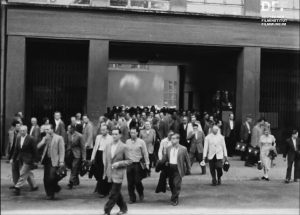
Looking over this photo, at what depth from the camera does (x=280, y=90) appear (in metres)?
20.3

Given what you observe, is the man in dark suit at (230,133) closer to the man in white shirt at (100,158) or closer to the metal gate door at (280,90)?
the metal gate door at (280,90)

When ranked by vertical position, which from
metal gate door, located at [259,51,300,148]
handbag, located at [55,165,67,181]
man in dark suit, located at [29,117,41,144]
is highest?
metal gate door, located at [259,51,300,148]

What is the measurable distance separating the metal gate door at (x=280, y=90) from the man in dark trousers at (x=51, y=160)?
38.5ft

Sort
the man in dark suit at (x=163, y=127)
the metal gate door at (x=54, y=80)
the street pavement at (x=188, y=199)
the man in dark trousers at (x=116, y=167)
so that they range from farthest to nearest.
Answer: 1. the metal gate door at (x=54, y=80)
2. the man in dark suit at (x=163, y=127)
3. the street pavement at (x=188, y=199)
4. the man in dark trousers at (x=116, y=167)

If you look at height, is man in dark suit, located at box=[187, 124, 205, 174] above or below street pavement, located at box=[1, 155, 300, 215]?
above

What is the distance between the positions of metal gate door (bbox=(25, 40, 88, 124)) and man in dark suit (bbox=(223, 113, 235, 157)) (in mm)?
5862

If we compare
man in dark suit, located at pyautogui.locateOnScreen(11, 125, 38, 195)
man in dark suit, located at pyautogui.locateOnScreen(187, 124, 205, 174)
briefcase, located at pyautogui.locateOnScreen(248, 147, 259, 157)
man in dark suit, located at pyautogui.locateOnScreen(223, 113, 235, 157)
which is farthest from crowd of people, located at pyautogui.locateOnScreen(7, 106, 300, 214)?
man in dark suit, located at pyautogui.locateOnScreen(223, 113, 235, 157)

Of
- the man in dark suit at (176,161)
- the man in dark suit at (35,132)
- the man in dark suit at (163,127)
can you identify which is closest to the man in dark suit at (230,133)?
the man in dark suit at (163,127)

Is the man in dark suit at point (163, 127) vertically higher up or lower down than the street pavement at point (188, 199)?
higher up

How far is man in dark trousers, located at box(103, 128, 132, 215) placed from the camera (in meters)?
9.23

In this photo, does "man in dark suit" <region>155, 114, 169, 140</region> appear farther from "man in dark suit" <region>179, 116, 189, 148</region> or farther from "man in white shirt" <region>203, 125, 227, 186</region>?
"man in white shirt" <region>203, 125, 227, 186</region>

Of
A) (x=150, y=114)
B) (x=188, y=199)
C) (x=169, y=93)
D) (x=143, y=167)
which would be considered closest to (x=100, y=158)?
(x=143, y=167)

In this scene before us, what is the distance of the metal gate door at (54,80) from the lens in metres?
18.0

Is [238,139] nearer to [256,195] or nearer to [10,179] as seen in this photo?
[256,195]
